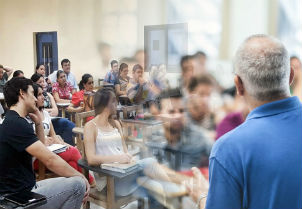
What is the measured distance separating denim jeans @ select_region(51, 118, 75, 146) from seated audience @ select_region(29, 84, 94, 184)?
0.02 metres

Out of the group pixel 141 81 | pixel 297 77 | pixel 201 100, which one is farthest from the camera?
pixel 141 81

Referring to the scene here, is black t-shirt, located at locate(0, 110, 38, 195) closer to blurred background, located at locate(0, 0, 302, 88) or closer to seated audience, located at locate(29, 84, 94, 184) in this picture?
seated audience, located at locate(29, 84, 94, 184)

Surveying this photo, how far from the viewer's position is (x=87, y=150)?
185 cm

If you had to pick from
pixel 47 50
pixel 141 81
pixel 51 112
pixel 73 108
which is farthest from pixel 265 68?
pixel 51 112

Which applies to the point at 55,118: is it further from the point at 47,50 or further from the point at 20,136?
the point at 47,50

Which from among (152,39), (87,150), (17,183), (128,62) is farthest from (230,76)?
(17,183)

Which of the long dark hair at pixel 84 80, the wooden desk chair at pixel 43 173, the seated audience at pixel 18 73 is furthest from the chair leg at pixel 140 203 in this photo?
the seated audience at pixel 18 73

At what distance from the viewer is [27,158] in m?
1.83

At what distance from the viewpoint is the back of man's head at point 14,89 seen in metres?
1.84

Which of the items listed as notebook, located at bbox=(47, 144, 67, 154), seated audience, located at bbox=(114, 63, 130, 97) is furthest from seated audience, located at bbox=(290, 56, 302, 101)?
notebook, located at bbox=(47, 144, 67, 154)

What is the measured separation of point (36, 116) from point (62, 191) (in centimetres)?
47

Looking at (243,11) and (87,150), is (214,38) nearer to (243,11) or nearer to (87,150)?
(243,11)

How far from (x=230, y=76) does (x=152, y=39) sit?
1.51 ft

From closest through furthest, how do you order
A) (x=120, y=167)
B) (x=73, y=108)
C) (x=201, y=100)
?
(x=201, y=100), (x=120, y=167), (x=73, y=108)
